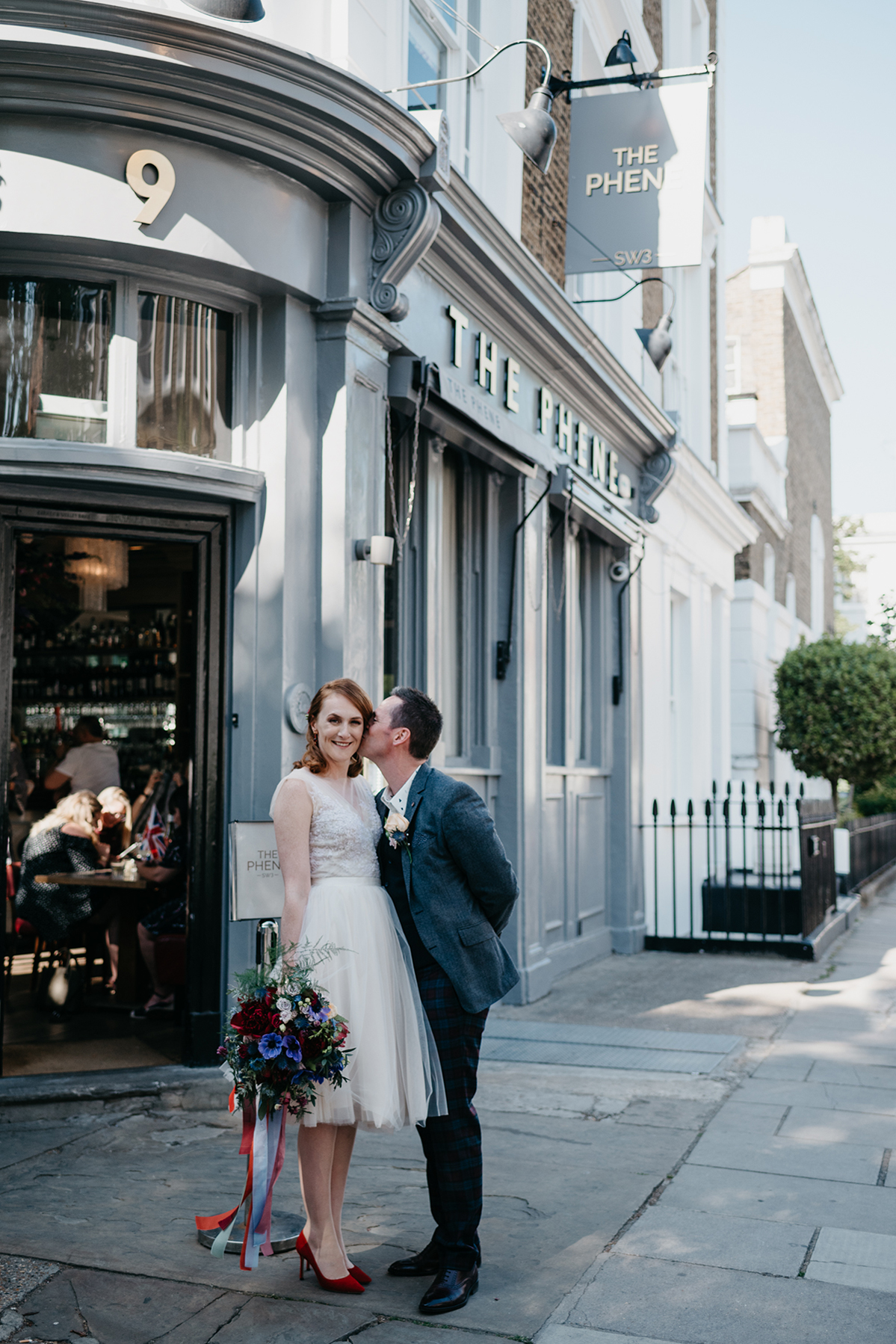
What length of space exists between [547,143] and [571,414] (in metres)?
3.09

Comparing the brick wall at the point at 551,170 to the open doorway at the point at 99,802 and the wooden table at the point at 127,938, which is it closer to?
the open doorway at the point at 99,802

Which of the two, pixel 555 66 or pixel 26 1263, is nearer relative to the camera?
pixel 26 1263

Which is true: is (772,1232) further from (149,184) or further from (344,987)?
(149,184)

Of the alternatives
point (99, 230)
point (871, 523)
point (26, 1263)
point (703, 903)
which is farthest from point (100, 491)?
point (871, 523)

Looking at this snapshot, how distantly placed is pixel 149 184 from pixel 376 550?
2138 mm

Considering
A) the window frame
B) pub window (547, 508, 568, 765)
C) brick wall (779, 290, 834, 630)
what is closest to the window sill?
the window frame

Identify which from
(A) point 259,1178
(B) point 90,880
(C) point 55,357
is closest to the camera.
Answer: (A) point 259,1178

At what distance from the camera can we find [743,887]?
12.2 meters

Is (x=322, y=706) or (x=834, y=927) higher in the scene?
(x=322, y=706)

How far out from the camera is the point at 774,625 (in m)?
24.7

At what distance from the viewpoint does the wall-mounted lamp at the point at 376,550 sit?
6.72 meters

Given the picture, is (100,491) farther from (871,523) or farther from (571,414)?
(871,523)

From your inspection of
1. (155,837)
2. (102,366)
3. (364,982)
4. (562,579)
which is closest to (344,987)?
(364,982)

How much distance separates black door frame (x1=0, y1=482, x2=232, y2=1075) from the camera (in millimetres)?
6203
